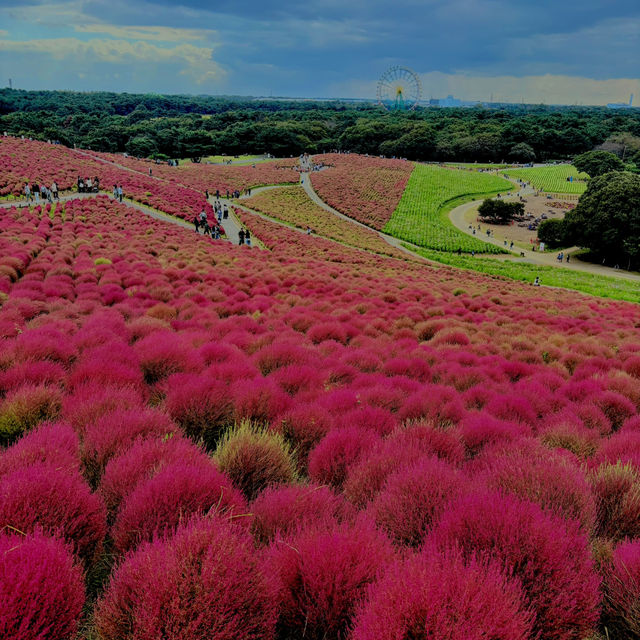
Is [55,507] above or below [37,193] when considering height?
below

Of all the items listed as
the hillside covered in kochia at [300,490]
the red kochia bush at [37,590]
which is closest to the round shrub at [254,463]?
the hillside covered in kochia at [300,490]

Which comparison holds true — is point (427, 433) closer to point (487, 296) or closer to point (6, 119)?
point (487, 296)

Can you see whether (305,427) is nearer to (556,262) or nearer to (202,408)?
(202,408)

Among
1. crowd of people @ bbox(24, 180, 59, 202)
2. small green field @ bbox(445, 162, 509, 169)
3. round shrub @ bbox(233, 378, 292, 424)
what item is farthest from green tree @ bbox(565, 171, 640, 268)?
small green field @ bbox(445, 162, 509, 169)

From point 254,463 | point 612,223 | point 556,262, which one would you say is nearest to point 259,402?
point 254,463

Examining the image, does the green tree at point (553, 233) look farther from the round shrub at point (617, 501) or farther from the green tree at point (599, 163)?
the round shrub at point (617, 501)

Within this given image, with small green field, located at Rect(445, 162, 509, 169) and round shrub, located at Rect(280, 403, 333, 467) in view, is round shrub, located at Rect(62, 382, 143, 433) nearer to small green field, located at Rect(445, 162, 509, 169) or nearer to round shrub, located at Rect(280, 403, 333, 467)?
round shrub, located at Rect(280, 403, 333, 467)
